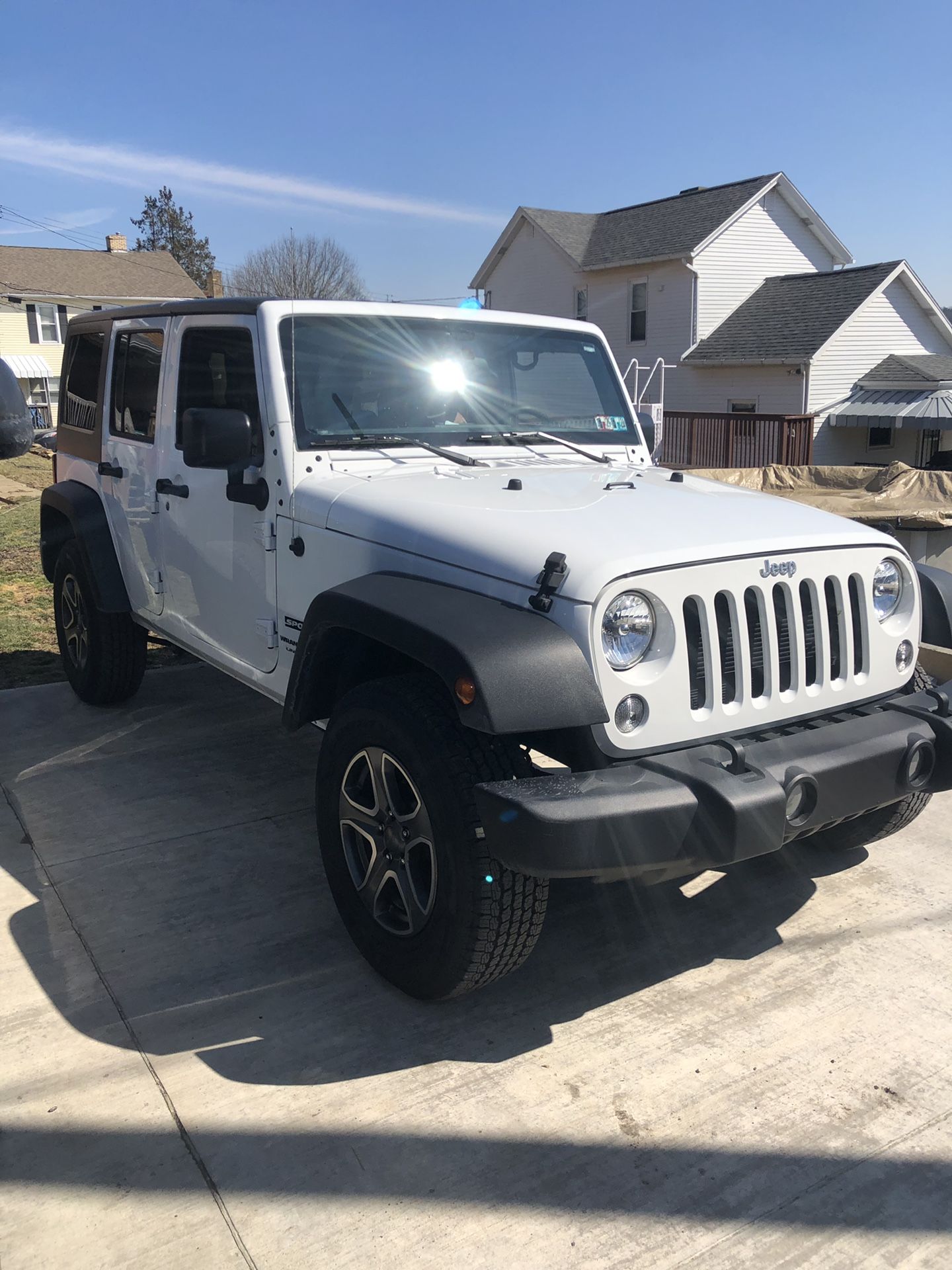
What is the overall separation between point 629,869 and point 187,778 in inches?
111

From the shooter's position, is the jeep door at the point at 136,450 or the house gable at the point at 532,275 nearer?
the jeep door at the point at 136,450

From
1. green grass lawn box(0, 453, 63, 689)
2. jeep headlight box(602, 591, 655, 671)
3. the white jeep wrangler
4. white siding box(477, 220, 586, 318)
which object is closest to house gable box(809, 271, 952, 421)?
white siding box(477, 220, 586, 318)

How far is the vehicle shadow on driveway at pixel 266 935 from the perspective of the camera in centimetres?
303

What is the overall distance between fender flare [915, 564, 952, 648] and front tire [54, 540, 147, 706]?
3739 mm

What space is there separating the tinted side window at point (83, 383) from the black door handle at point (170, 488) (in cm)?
105

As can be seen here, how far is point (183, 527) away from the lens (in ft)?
14.7

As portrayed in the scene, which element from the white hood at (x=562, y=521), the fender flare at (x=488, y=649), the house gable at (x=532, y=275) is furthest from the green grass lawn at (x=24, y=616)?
the house gable at (x=532, y=275)

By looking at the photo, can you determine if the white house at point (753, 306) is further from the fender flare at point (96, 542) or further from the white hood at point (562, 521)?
the white hood at point (562, 521)

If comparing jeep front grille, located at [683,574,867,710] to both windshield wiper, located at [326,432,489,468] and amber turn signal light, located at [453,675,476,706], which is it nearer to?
amber turn signal light, located at [453,675,476,706]

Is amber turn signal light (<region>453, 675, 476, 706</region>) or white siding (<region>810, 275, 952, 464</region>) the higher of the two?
white siding (<region>810, 275, 952, 464</region>)

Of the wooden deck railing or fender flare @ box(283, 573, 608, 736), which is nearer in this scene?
fender flare @ box(283, 573, 608, 736)

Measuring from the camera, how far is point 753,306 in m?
27.5

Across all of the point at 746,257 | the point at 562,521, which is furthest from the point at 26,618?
the point at 746,257

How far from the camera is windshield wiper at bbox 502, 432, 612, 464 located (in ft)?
14.0
